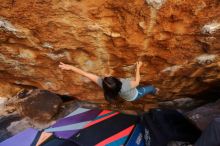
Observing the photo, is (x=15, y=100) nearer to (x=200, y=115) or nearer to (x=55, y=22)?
(x=55, y=22)

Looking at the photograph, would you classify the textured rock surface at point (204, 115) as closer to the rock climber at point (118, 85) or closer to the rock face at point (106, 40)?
the rock face at point (106, 40)

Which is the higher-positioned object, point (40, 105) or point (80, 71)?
point (80, 71)

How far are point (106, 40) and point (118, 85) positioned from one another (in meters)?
0.69

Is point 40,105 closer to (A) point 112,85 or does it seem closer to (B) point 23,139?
(B) point 23,139

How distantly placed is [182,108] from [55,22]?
125 inches

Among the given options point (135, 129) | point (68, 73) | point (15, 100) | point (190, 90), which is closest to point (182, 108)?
point (190, 90)

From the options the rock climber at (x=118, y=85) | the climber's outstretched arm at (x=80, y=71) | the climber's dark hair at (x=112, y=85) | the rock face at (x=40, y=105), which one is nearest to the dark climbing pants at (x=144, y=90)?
the rock climber at (x=118, y=85)

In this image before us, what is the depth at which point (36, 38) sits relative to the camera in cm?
479

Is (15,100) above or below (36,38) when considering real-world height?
below

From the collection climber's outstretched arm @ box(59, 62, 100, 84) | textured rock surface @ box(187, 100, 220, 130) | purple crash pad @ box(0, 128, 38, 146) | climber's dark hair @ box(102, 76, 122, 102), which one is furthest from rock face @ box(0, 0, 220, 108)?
purple crash pad @ box(0, 128, 38, 146)

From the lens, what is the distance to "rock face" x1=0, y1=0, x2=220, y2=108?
4430 mm

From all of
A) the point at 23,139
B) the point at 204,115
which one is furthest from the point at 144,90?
the point at 23,139

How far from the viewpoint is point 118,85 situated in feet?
16.0

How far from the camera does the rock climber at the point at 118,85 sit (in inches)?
192
